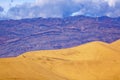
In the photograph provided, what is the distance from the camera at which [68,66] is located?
78000 mm

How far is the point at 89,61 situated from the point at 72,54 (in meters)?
15.7

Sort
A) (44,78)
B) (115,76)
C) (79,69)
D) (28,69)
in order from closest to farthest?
(44,78)
(28,69)
(115,76)
(79,69)

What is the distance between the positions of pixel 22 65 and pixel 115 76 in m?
20.7

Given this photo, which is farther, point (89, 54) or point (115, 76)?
point (89, 54)

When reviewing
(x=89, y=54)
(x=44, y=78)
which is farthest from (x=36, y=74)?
(x=89, y=54)

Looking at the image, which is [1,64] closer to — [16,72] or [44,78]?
[16,72]

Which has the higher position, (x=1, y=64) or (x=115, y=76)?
(x=1, y=64)

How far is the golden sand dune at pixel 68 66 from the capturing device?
Result: 56.7 metres

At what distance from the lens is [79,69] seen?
76.8 meters

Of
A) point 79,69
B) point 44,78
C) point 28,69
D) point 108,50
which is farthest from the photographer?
point 108,50

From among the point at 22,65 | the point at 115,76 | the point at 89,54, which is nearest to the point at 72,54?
the point at 89,54

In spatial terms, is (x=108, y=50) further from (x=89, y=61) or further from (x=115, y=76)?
(x=115, y=76)

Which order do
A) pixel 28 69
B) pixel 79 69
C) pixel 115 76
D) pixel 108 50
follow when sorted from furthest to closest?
pixel 108 50 < pixel 79 69 < pixel 115 76 < pixel 28 69

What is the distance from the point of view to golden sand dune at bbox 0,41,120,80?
56.7 m
